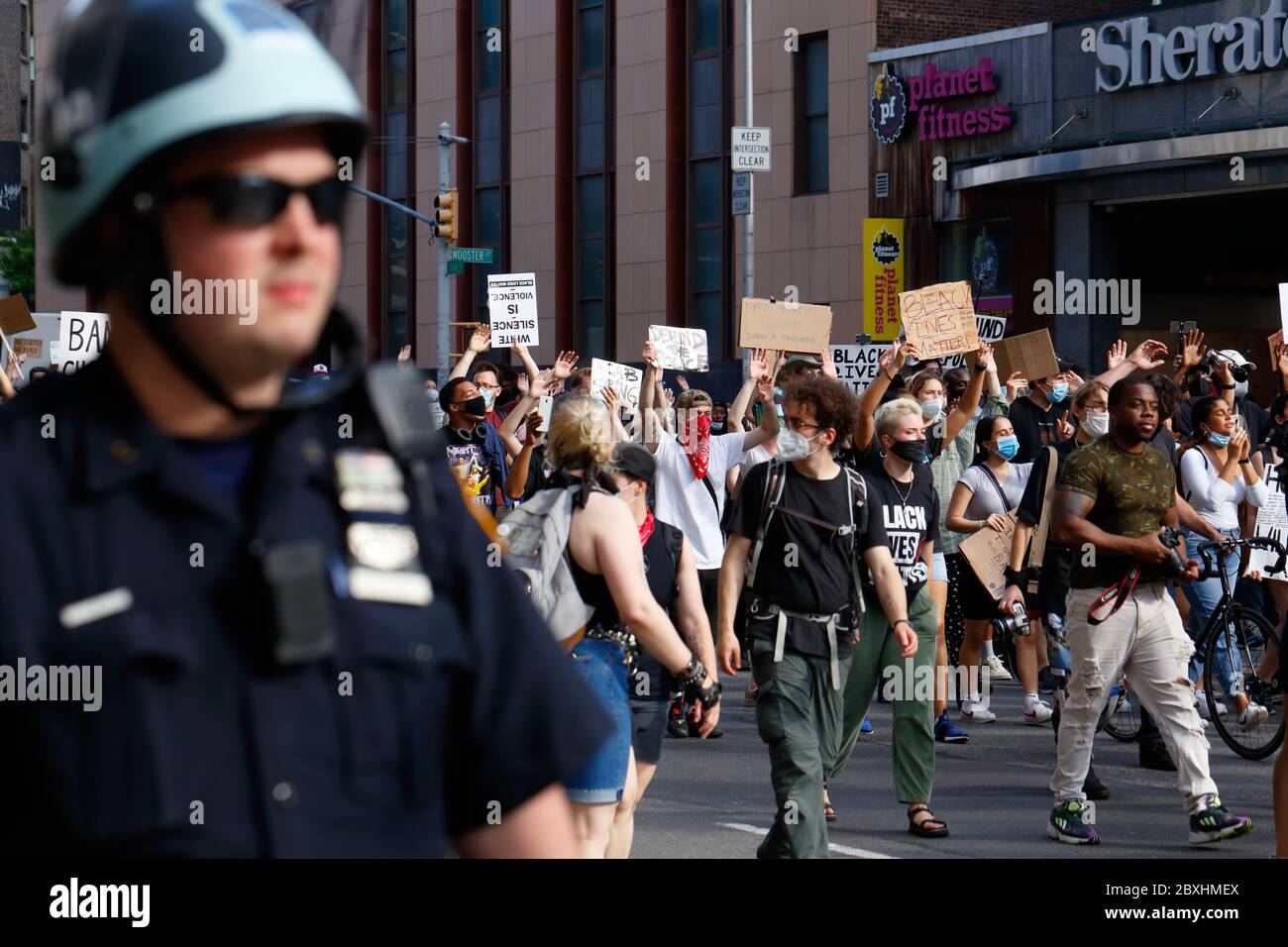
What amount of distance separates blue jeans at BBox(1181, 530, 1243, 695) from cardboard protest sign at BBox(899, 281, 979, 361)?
2.36 meters

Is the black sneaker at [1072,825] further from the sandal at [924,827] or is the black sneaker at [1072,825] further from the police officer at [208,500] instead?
the police officer at [208,500]

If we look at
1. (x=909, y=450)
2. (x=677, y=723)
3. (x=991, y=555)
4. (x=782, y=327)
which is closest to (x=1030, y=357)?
(x=782, y=327)

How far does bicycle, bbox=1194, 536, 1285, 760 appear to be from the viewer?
10602mm

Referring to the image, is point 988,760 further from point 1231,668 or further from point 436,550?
point 436,550

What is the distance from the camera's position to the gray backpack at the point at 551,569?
19.6ft

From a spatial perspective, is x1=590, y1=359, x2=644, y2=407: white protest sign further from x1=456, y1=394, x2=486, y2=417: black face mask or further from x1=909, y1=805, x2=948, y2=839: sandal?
x1=909, y1=805, x2=948, y2=839: sandal

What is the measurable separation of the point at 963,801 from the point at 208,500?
831 centimetres

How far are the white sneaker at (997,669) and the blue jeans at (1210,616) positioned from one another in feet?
7.19

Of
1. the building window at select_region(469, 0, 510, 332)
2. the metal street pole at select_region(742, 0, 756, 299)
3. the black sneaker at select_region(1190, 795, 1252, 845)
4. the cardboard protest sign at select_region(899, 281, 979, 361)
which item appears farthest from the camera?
the building window at select_region(469, 0, 510, 332)

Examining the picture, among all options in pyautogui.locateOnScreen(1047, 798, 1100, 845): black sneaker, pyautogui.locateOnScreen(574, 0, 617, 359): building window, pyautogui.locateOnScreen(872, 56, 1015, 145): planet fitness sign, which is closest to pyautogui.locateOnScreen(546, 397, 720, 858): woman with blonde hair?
pyautogui.locateOnScreen(1047, 798, 1100, 845): black sneaker

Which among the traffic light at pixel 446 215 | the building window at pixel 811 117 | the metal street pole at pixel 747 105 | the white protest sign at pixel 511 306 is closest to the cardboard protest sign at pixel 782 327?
the white protest sign at pixel 511 306

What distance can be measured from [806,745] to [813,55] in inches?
1131

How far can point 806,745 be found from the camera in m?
7.32
